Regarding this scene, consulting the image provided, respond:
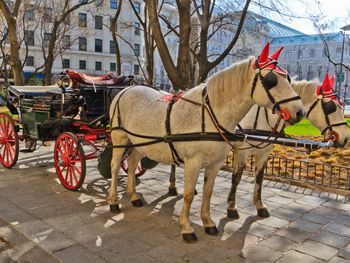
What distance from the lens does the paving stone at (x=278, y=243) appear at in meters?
4.11

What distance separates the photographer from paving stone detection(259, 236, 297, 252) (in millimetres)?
4105

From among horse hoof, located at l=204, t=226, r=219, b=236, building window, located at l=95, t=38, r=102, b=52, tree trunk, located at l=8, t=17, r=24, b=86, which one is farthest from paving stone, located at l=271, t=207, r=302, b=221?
building window, located at l=95, t=38, r=102, b=52

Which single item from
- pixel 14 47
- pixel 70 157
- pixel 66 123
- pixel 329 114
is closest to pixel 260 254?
pixel 329 114

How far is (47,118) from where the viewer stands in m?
7.26

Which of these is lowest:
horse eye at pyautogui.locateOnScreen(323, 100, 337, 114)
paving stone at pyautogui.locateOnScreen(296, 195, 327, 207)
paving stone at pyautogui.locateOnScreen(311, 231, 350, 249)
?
paving stone at pyautogui.locateOnScreen(296, 195, 327, 207)

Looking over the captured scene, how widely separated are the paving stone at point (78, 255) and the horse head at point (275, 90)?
94.4 inches

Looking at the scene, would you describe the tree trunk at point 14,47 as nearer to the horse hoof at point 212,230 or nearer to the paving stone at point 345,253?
the horse hoof at point 212,230

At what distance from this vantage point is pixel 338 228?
4754 millimetres

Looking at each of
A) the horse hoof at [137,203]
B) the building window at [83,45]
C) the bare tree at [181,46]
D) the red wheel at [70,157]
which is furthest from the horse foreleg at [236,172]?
the building window at [83,45]

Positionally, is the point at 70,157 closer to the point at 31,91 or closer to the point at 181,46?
the point at 31,91

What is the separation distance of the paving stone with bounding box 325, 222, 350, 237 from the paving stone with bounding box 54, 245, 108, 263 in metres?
2.98

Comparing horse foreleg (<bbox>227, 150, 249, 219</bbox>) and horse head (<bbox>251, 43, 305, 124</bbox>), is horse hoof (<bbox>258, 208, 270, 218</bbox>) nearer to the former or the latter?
horse foreleg (<bbox>227, 150, 249, 219</bbox>)

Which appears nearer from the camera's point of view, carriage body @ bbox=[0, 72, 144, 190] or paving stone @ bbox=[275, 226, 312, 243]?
paving stone @ bbox=[275, 226, 312, 243]

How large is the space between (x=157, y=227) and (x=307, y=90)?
284 centimetres
